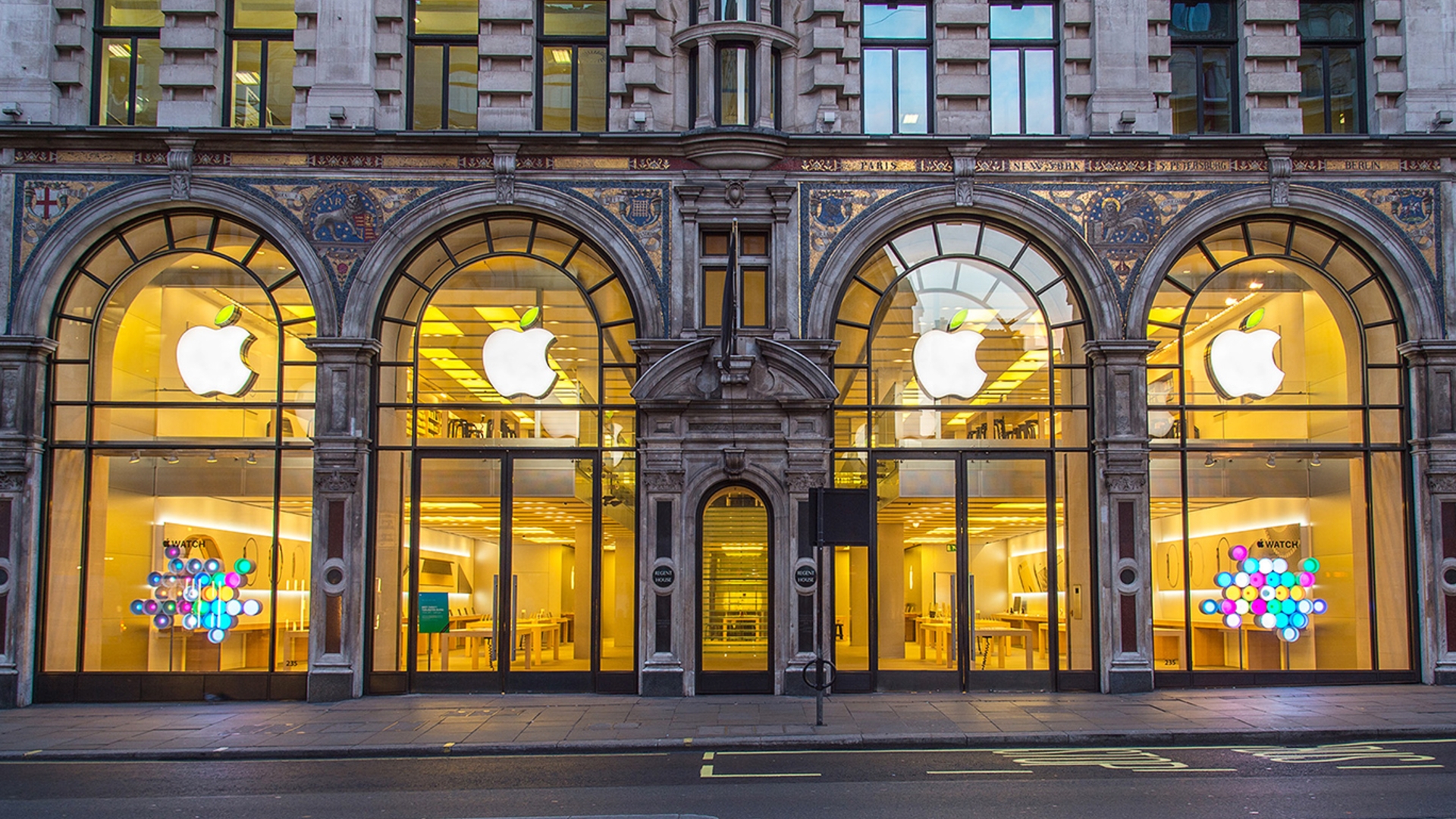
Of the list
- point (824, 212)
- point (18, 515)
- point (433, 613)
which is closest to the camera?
point (18, 515)

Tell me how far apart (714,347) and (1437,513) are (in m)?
12.4

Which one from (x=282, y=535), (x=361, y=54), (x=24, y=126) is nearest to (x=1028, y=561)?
(x=282, y=535)

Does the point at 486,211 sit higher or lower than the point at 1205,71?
lower

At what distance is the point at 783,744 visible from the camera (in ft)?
50.7

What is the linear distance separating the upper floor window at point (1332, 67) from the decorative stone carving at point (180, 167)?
19270 millimetres

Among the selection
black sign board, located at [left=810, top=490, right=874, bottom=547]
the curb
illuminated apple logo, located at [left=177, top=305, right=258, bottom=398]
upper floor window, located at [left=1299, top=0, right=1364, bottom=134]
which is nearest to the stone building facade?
illuminated apple logo, located at [left=177, top=305, right=258, bottom=398]

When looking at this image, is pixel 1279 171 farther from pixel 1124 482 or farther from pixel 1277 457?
pixel 1124 482

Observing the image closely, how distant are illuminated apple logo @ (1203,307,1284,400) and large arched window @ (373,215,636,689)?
396 inches

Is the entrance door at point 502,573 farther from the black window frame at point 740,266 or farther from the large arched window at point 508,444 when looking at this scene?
the black window frame at point 740,266

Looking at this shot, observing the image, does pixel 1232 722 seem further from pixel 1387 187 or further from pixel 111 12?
pixel 111 12

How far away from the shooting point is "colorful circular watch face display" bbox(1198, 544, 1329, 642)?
20.6 m

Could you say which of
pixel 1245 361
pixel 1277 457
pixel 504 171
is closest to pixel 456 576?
pixel 504 171

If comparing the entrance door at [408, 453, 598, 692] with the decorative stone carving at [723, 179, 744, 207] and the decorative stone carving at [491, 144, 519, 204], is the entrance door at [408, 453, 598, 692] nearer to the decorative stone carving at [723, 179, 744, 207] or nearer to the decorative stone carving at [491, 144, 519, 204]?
the decorative stone carving at [491, 144, 519, 204]

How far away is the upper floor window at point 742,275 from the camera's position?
20828mm
